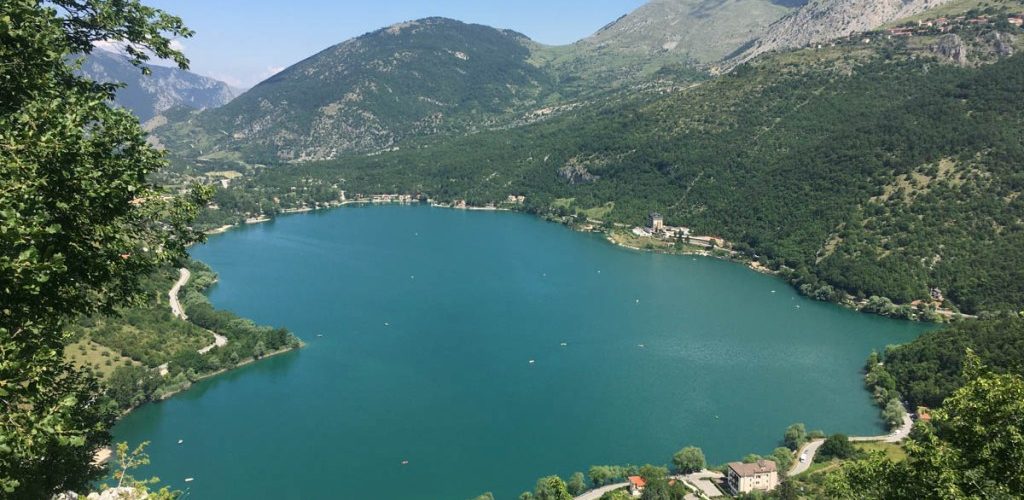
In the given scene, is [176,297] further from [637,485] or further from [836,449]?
[836,449]

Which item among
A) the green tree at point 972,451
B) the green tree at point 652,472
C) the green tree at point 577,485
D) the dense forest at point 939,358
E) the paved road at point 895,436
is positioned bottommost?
the paved road at point 895,436

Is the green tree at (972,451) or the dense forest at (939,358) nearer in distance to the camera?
the green tree at (972,451)

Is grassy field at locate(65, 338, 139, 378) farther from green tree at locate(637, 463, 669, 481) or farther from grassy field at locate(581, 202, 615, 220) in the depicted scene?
grassy field at locate(581, 202, 615, 220)

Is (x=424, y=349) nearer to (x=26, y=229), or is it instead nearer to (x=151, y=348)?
(x=151, y=348)

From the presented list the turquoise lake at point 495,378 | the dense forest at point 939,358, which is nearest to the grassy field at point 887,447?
the turquoise lake at point 495,378

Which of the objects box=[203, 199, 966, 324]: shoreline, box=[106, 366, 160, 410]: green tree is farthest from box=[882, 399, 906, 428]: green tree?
box=[106, 366, 160, 410]: green tree

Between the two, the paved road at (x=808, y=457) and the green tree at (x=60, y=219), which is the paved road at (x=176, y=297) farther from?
the green tree at (x=60, y=219)

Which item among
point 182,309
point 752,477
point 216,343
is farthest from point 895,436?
point 182,309

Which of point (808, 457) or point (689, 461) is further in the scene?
point (808, 457)
